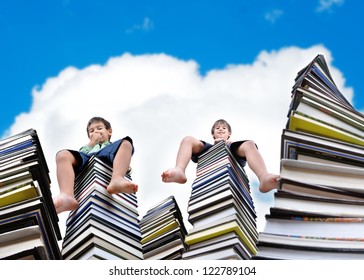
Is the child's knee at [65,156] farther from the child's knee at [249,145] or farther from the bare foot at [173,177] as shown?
the child's knee at [249,145]

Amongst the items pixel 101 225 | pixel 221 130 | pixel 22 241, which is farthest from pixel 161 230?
pixel 22 241

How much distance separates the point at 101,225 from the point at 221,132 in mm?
2524

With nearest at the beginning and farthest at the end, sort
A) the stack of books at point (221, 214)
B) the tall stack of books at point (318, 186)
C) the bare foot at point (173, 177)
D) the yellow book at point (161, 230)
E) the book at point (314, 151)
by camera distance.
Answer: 1. the tall stack of books at point (318, 186)
2. the book at point (314, 151)
3. the stack of books at point (221, 214)
4. the yellow book at point (161, 230)
5. the bare foot at point (173, 177)

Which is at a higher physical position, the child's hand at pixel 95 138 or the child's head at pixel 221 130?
the child's head at pixel 221 130

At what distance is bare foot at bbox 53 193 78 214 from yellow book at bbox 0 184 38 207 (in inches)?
47.1

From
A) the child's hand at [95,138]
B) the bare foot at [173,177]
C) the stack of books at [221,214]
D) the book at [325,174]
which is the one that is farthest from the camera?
the child's hand at [95,138]

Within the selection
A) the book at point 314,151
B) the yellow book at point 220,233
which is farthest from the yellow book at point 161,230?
the book at point 314,151

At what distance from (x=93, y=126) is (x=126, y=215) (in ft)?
6.09

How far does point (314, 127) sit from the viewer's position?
98.9 inches

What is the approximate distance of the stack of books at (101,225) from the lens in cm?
293

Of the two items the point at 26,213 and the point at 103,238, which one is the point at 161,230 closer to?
the point at 103,238

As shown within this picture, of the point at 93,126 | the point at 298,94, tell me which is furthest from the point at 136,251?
the point at 93,126
